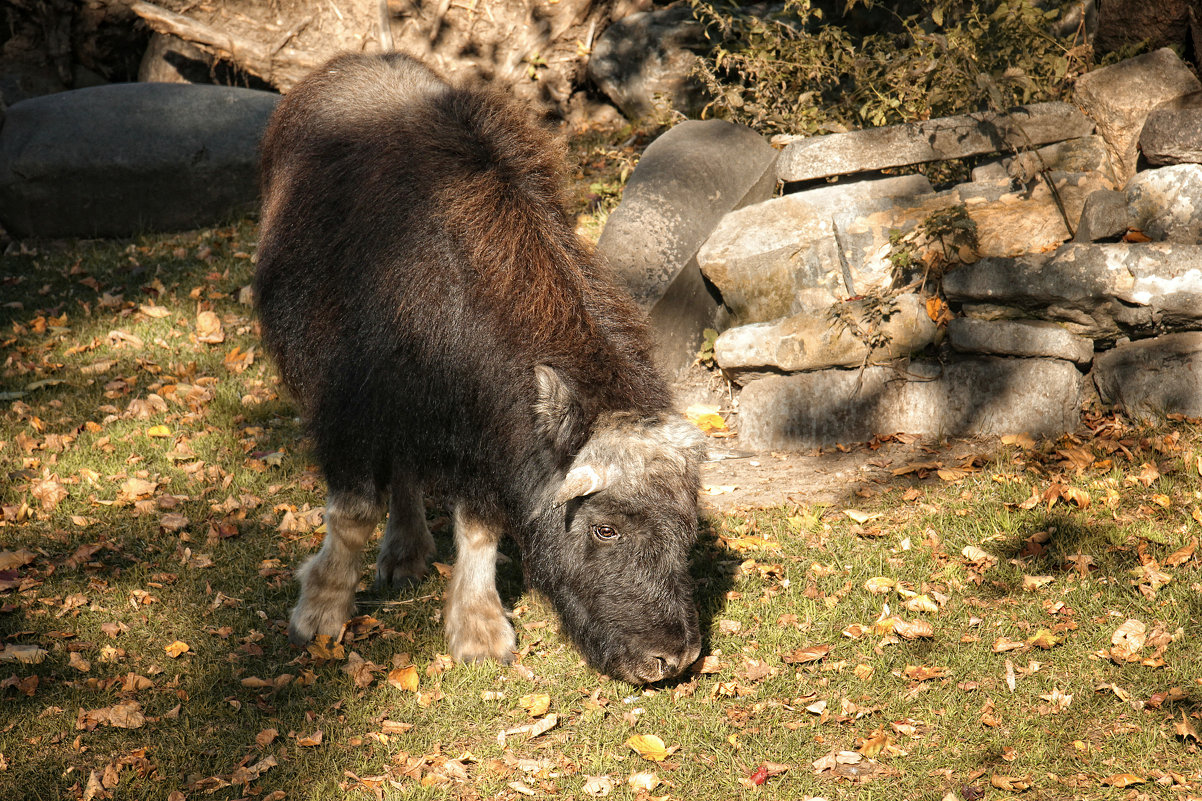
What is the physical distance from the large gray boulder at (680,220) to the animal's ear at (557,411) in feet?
10.2

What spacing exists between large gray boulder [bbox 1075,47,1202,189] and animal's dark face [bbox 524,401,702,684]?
4.26m

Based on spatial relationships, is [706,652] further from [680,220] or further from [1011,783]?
[680,220]

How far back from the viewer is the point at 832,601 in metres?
4.65

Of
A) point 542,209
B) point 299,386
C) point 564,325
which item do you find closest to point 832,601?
point 564,325

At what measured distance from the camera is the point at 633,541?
12.4 feet

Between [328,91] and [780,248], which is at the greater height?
[328,91]

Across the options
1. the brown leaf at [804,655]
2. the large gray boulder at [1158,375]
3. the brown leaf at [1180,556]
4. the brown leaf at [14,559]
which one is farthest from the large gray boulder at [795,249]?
the brown leaf at [14,559]

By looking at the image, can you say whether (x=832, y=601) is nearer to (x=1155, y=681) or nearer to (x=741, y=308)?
(x=1155, y=681)

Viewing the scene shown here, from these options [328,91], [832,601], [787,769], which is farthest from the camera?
[328,91]

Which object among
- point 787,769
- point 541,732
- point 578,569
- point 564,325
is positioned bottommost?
point 541,732

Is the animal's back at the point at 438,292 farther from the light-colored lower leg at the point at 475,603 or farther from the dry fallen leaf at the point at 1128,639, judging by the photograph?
the dry fallen leaf at the point at 1128,639

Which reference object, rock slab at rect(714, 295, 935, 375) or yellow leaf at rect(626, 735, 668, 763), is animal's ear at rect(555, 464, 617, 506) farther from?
rock slab at rect(714, 295, 935, 375)

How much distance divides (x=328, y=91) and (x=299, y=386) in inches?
60.6

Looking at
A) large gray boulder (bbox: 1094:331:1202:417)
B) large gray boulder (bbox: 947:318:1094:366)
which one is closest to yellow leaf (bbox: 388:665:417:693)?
large gray boulder (bbox: 947:318:1094:366)
